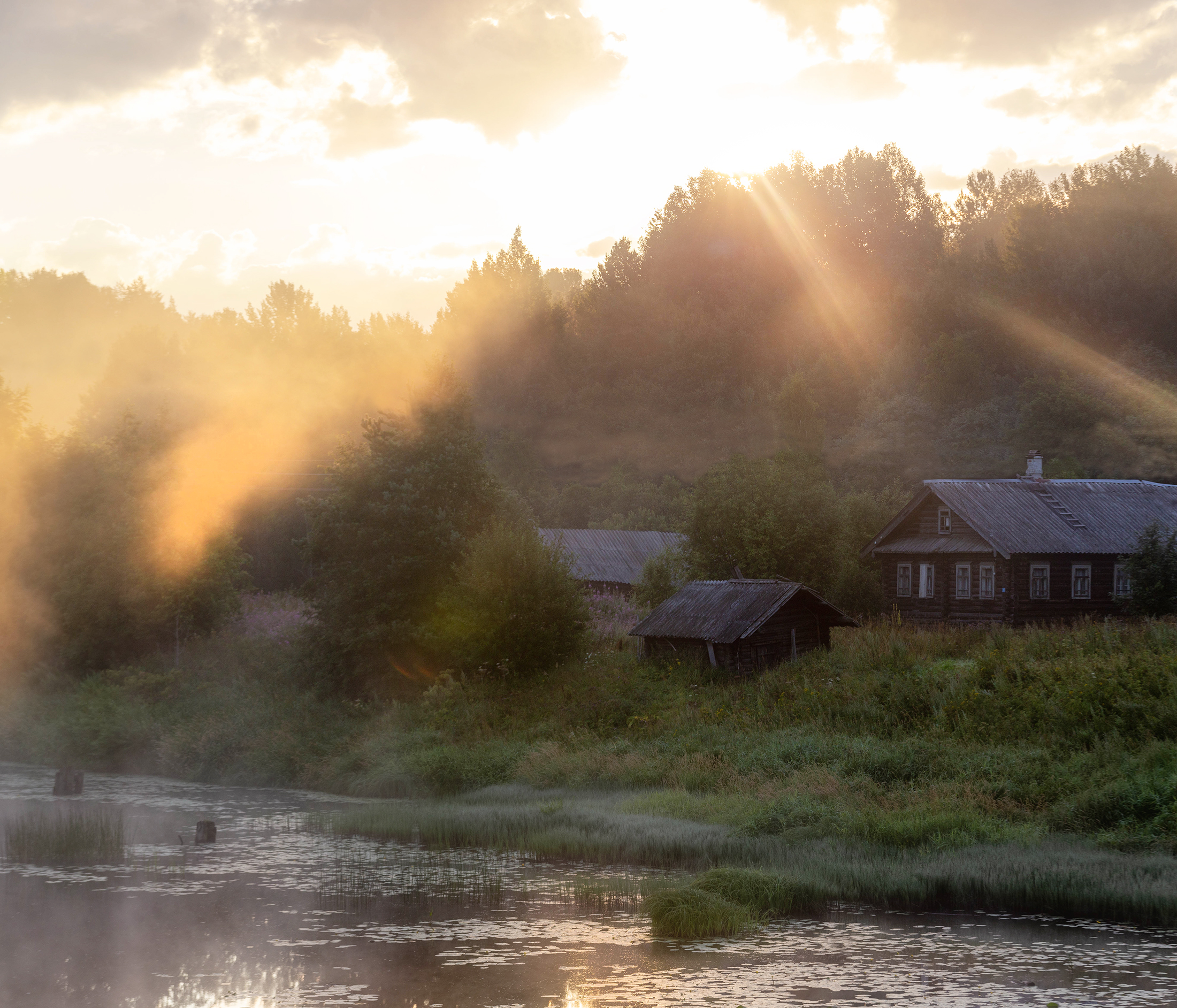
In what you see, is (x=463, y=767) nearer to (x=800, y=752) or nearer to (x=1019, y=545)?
(x=800, y=752)

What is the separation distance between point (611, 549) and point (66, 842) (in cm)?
4236

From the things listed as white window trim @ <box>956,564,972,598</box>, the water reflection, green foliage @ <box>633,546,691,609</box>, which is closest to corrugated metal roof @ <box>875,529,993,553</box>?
white window trim @ <box>956,564,972,598</box>

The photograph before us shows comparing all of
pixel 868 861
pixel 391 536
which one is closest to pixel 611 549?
pixel 391 536

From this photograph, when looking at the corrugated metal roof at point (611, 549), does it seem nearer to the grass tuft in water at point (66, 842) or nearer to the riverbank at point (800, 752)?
the riverbank at point (800, 752)

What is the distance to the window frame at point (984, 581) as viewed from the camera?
144ft

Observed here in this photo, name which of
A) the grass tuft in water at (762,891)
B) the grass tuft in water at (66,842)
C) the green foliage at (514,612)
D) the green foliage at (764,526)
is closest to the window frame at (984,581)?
the green foliage at (764,526)

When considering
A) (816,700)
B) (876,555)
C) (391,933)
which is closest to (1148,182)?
(876,555)

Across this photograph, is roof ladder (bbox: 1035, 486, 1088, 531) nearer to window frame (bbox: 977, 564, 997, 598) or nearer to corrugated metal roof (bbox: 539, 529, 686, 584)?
window frame (bbox: 977, 564, 997, 598)

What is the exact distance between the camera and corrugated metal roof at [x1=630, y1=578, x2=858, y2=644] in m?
34.3

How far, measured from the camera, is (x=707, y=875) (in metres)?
18.1

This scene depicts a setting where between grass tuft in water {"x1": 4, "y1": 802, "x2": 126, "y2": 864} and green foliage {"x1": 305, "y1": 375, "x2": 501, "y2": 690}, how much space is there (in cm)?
1497

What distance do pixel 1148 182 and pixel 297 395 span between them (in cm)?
6899

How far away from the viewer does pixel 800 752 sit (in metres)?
26.4

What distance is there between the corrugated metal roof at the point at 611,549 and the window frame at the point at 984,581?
712 inches
